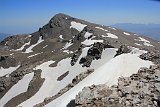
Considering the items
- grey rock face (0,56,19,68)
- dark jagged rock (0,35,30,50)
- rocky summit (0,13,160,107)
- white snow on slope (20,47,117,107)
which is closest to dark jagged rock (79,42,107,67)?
rocky summit (0,13,160,107)

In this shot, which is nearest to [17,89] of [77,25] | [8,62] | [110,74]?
[8,62]

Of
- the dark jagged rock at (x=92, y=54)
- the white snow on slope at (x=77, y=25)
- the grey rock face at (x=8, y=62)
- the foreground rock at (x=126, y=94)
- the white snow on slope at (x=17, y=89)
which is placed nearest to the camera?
the foreground rock at (x=126, y=94)

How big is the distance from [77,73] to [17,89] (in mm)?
16949

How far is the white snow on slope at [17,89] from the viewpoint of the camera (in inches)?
2894

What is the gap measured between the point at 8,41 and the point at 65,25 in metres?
35.0

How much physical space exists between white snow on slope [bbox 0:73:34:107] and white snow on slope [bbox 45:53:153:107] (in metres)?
33.3

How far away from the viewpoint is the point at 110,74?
4256cm

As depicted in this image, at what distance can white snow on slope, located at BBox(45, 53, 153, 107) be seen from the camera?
1512 inches

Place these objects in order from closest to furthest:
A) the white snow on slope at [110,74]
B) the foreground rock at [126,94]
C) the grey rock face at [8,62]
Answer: the foreground rock at [126,94] → the white snow on slope at [110,74] → the grey rock face at [8,62]

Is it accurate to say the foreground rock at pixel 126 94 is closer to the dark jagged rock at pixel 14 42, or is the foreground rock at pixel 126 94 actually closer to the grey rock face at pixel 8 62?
the grey rock face at pixel 8 62

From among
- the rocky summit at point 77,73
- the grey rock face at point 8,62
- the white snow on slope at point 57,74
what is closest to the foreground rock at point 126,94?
the rocky summit at point 77,73

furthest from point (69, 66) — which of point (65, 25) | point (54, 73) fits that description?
point (65, 25)

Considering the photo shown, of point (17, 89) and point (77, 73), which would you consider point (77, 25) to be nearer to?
point (77, 73)

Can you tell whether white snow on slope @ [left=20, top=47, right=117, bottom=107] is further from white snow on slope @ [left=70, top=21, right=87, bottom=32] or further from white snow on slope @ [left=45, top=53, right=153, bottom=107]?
white snow on slope @ [left=70, top=21, right=87, bottom=32]
